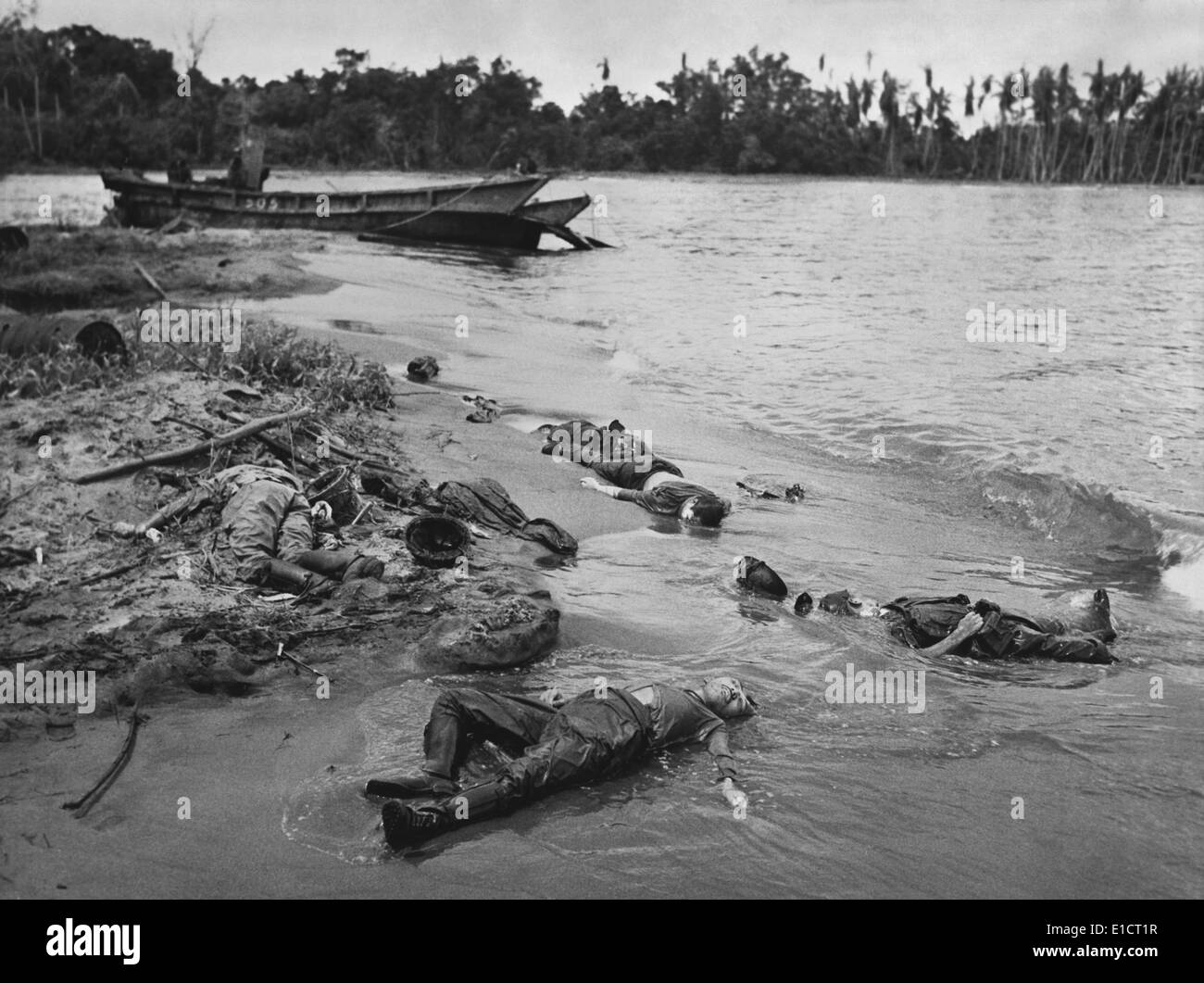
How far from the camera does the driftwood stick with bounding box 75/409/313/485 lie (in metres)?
6.84

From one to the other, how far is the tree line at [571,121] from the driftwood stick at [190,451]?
53.9m

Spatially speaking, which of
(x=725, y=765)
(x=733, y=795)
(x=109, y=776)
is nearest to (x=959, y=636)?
(x=725, y=765)

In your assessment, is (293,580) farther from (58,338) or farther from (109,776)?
(58,338)

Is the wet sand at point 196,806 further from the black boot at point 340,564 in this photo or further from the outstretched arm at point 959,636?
the outstretched arm at point 959,636

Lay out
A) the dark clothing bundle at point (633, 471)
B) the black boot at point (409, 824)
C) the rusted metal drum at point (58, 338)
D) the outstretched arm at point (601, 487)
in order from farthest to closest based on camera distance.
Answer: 1. the rusted metal drum at point (58, 338)
2. the dark clothing bundle at point (633, 471)
3. the outstretched arm at point (601, 487)
4. the black boot at point (409, 824)

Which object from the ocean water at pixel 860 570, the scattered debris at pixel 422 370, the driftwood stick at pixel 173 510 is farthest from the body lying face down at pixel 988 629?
the scattered debris at pixel 422 370

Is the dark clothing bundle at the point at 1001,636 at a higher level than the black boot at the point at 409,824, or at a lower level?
higher

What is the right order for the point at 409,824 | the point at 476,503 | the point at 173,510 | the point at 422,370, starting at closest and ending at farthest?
the point at 409,824 < the point at 173,510 < the point at 476,503 < the point at 422,370

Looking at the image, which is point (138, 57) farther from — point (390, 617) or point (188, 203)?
point (390, 617)

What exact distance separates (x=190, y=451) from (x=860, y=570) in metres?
4.63

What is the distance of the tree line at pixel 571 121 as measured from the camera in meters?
60.2

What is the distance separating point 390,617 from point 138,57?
7405cm

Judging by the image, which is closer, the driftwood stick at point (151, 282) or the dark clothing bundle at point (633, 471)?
the dark clothing bundle at point (633, 471)

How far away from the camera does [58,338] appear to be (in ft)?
30.1
